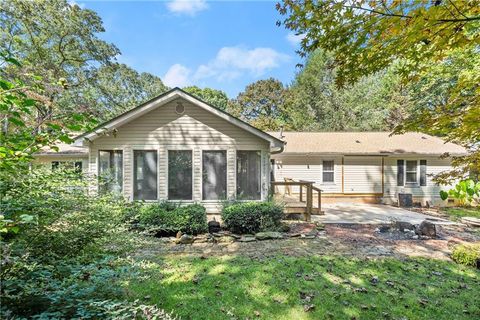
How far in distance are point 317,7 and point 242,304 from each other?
406cm

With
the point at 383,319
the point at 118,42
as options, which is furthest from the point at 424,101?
the point at 118,42

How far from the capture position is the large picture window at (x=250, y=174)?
31.4 feet

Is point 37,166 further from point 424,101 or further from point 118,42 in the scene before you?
point 424,101

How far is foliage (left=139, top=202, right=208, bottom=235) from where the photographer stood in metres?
8.02

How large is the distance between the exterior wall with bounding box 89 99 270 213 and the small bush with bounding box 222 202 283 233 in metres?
0.89

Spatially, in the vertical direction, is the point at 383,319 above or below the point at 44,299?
below

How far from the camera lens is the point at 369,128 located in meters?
26.9

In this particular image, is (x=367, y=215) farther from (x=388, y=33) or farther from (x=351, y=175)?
(x=388, y=33)

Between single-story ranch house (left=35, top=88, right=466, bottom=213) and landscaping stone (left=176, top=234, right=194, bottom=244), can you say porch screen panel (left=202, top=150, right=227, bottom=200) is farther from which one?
landscaping stone (left=176, top=234, right=194, bottom=244)

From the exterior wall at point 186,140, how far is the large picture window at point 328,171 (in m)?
7.07

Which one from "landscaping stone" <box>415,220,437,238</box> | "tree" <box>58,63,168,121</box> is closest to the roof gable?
"landscaping stone" <box>415,220,437,238</box>

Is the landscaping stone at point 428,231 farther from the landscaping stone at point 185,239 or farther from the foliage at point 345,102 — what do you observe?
the foliage at point 345,102

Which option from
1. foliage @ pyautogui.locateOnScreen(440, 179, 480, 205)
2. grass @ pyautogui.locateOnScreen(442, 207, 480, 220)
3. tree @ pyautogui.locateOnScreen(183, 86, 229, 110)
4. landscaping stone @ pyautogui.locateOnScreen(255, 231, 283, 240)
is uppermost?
tree @ pyautogui.locateOnScreen(183, 86, 229, 110)

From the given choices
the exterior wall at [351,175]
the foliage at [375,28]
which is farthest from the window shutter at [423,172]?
the foliage at [375,28]
